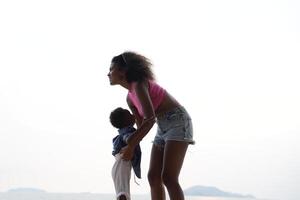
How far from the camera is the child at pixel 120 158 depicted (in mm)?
4594

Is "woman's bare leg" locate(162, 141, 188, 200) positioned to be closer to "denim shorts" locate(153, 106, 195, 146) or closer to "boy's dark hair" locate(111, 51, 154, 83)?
"denim shorts" locate(153, 106, 195, 146)

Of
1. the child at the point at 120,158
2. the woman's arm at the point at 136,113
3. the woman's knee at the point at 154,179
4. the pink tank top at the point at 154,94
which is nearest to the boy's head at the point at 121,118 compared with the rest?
the child at the point at 120,158

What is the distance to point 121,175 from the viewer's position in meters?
4.61

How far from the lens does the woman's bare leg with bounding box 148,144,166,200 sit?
14.7 ft

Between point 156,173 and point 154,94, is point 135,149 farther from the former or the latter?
point 154,94

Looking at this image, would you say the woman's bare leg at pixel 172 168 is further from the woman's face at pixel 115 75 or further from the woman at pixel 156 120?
the woman's face at pixel 115 75

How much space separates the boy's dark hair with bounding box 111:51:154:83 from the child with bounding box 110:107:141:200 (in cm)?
46

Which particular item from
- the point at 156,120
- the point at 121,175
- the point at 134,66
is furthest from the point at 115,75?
the point at 121,175

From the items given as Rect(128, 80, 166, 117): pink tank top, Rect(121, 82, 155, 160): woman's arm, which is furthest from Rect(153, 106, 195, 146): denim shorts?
Rect(121, 82, 155, 160): woman's arm

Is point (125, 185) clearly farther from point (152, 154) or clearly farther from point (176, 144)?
point (176, 144)

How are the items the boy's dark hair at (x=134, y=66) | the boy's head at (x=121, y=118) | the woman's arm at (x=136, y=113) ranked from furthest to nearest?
the boy's head at (x=121, y=118) < the woman's arm at (x=136, y=113) < the boy's dark hair at (x=134, y=66)

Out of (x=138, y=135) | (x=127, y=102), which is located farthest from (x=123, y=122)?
(x=138, y=135)

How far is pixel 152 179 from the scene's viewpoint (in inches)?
177

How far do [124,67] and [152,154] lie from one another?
0.81m
